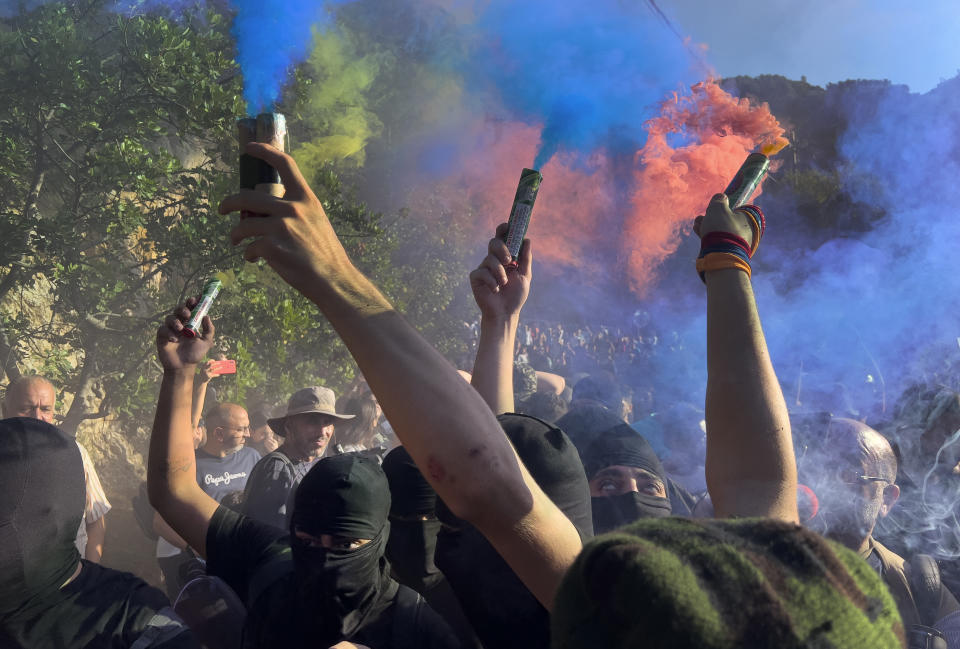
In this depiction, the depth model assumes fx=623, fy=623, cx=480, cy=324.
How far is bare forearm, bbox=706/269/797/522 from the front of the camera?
1.35 meters

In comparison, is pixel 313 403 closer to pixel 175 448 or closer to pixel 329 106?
pixel 175 448

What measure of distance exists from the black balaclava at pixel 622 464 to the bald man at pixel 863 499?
2.92 ft

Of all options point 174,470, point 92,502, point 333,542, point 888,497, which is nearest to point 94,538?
point 92,502

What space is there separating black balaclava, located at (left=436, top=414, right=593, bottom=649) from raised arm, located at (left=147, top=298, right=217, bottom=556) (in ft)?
3.26

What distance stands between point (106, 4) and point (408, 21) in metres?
13.7

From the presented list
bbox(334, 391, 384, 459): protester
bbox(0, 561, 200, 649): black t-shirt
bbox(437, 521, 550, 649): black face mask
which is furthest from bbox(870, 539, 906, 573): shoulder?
bbox(334, 391, 384, 459): protester

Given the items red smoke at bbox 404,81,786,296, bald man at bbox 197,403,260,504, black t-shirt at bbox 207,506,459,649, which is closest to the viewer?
black t-shirt at bbox 207,506,459,649

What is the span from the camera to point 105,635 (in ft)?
Result: 6.34

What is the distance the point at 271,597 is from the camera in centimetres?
216

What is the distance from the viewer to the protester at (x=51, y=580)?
1.90m

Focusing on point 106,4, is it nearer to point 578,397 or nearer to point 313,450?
point 313,450

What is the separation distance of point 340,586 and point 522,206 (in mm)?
1426

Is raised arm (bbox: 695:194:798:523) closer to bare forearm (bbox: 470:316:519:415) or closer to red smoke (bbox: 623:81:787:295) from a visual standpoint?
bare forearm (bbox: 470:316:519:415)

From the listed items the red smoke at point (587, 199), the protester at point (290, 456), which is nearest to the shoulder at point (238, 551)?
the protester at point (290, 456)
